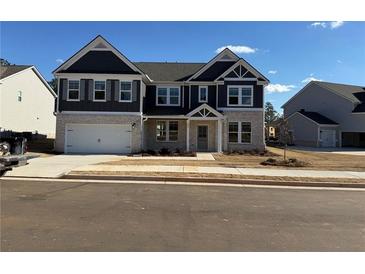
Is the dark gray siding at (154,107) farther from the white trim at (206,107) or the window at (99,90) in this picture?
the window at (99,90)

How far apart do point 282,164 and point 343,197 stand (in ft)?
25.1

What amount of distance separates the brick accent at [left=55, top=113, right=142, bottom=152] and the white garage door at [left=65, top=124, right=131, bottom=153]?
0.33 metres

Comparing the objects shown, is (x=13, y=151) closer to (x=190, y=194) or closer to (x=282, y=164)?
(x=190, y=194)

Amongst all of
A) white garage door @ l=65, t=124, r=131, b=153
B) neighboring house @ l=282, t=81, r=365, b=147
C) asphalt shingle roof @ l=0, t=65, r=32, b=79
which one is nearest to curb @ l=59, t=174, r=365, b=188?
white garage door @ l=65, t=124, r=131, b=153

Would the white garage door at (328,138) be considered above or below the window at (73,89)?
below

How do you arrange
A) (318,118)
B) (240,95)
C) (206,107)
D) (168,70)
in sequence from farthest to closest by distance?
(318,118) → (168,70) → (240,95) → (206,107)

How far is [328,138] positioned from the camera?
43188mm

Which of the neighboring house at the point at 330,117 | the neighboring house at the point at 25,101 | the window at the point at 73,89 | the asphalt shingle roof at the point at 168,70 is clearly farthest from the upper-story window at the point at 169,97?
the neighboring house at the point at 330,117

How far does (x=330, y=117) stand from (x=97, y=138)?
30870mm

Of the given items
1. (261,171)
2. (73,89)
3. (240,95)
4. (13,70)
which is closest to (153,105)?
(73,89)

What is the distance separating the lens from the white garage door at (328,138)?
4275 cm

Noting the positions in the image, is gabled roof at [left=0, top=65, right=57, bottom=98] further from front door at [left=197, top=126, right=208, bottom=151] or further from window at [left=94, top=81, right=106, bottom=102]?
front door at [left=197, top=126, right=208, bottom=151]

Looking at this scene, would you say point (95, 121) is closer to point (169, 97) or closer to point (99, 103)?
point (99, 103)

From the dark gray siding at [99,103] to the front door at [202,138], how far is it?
545 cm
